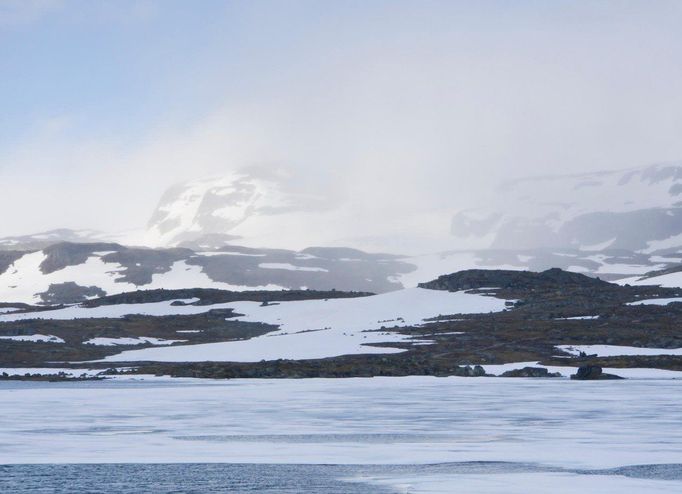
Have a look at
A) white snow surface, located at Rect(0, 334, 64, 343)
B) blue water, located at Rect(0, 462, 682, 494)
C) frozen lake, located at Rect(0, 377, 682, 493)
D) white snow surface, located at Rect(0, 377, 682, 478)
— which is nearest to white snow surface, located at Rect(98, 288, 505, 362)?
white snow surface, located at Rect(0, 334, 64, 343)

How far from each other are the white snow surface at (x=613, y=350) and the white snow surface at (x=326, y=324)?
1253 cm

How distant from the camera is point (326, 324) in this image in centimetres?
10062

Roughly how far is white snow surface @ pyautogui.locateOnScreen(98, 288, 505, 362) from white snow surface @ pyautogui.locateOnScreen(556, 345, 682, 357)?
41.1 feet

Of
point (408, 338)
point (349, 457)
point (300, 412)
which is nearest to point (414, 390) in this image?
point (300, 412)

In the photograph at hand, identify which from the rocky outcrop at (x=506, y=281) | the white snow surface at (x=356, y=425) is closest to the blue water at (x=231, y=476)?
the white snow surface at (x=356, y=425)

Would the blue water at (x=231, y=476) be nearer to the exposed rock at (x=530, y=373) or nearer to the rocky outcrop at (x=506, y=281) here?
the exposed rock at (x=530, y=373)

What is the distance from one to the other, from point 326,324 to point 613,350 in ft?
112

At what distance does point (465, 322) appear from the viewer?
95.4 m

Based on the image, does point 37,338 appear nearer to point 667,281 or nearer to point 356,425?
point 356,425

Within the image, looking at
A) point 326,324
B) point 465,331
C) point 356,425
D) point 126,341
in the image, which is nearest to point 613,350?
point 465,331

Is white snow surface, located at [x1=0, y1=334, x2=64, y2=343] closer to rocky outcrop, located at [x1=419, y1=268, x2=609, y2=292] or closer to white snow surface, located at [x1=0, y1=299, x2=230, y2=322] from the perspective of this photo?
white snow surface, located at [x1=0, y1=299, x2=230, y2=322]

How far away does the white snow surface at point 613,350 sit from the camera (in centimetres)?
7100

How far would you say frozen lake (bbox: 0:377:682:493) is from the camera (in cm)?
2008

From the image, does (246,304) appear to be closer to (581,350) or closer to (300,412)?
(581,350)
